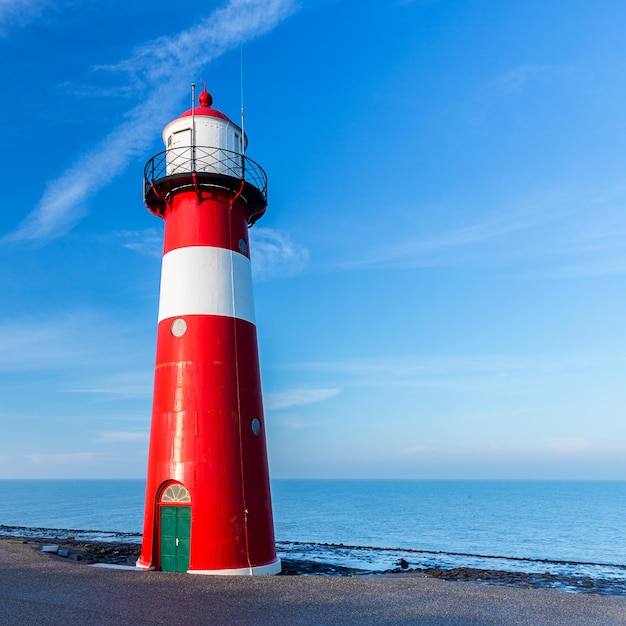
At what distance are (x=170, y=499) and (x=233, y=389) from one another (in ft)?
10.4

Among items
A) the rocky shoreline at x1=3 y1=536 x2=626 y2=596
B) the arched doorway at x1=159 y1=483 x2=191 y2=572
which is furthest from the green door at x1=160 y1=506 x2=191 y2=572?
the rocky shoreline at x1=3 y1=536 x2=626 y2=596

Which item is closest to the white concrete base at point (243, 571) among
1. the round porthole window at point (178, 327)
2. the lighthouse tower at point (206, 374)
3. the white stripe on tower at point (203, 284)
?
the lighthouse tower at point (206, 374)

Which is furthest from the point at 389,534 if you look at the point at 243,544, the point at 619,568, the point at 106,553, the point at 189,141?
the point at 189,141

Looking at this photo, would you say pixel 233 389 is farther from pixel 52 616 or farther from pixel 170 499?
pixel 52 616

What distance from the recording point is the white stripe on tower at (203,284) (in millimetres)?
16047

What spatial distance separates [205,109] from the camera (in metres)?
17.2

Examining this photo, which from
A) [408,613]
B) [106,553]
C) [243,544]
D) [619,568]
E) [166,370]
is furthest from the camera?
[619,568]

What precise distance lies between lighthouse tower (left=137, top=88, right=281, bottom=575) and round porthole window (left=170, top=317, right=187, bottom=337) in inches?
1.1

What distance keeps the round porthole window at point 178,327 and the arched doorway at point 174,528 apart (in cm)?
392

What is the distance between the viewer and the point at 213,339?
1592 cm

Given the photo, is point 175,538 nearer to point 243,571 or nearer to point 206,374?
point 243,571

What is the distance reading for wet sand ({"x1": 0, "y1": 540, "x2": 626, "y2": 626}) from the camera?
416 inches

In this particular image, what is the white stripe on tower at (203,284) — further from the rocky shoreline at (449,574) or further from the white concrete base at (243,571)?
the rocky shoreline at (449,574)

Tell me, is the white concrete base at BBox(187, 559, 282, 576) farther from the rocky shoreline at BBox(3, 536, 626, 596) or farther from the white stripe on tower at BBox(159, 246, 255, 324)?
the white stripe on tower at BBox(159, 246, 255, 324)
